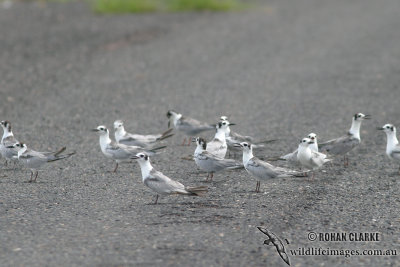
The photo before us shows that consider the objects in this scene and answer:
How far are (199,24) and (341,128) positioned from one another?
1051 centimetres

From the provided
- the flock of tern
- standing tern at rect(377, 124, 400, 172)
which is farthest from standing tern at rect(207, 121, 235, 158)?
standing tern at rect(377, 124, 400, 172)

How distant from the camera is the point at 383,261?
272 inches

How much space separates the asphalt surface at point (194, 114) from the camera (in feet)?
23.9

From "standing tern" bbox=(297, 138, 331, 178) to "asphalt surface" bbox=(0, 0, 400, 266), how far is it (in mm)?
237

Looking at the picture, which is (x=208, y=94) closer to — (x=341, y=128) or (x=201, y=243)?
(x=341, y=128)

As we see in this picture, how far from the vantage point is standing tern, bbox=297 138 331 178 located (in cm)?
985

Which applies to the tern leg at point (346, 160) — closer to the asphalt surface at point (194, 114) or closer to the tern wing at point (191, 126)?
the asphalt surface at point (194, 114)

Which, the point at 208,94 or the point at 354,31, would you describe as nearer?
the point at 208,94

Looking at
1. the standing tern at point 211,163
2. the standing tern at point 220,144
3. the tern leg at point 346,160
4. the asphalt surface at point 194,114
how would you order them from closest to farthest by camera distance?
the asphalt surface at point 194,114 → the standing tern at point 211,163 → the standing tern at point 220,144 → the tern leg at point 346,160

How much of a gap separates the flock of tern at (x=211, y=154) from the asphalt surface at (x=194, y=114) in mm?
225

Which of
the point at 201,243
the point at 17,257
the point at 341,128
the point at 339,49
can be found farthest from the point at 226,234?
the point at 339,49

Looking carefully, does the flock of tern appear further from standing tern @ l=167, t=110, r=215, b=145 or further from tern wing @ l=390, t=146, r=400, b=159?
standing tern @ l=167, t=110, r=215, b=145

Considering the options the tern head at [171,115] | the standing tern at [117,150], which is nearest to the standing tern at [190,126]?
the tern head at [171,115]

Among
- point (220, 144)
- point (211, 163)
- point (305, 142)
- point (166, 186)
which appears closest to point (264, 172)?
point (211, 163)
